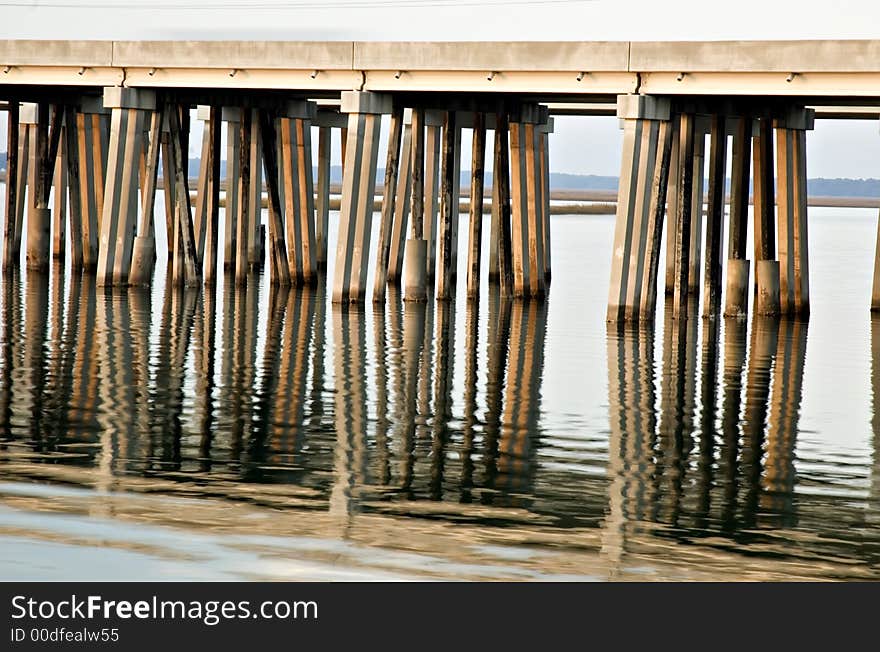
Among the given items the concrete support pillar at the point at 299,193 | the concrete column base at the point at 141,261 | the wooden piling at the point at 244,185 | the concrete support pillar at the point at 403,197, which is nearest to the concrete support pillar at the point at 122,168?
the concrete column base at the point at 141,261

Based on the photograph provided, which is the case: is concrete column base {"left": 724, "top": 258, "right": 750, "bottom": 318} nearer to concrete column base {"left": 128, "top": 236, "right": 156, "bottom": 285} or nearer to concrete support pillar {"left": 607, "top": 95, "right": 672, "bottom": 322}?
concrete support pillar {"left": 607, "top": 95, "right": 672, "bottom": 322}

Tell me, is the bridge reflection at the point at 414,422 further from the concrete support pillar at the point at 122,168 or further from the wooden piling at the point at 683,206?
the concrete support pillar at the point at 122,168

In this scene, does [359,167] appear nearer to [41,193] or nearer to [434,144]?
[434,144]

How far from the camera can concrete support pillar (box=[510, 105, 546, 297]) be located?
28.6m

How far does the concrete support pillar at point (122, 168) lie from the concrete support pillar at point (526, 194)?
6257 millimetres

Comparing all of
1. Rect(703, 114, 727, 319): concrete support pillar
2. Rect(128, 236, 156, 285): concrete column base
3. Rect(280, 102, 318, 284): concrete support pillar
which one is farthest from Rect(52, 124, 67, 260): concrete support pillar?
Rect(703, 114, 727, 319): concrete support pillar

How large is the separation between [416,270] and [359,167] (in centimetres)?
313

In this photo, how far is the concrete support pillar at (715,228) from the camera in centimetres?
2634

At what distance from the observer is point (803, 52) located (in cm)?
2195

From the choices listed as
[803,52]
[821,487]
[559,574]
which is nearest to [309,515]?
[559,574]

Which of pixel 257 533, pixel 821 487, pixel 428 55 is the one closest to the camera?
pixel 257 533
